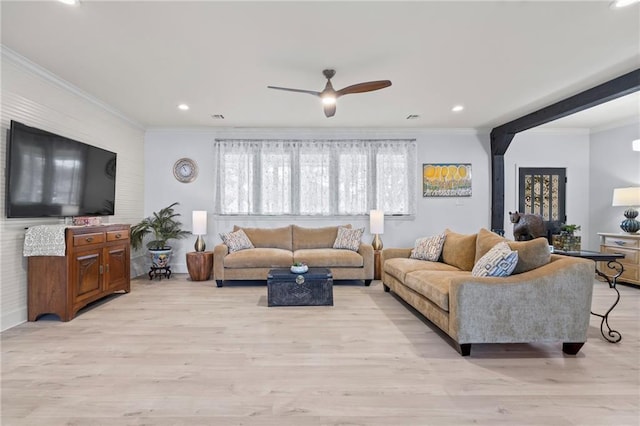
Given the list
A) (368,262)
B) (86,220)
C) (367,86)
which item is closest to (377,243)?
(368,262)

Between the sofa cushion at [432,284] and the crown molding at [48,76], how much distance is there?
458 cm

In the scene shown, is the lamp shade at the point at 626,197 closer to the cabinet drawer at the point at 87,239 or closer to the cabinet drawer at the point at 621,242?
the cabinet drawer at the point at 621,242

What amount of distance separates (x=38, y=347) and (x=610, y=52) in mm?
5846

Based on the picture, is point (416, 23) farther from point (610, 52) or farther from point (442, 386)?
point (442, 386)

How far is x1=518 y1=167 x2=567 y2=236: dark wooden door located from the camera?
18.9 ft

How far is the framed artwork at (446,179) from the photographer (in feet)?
18.9

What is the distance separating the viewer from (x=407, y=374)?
214cm

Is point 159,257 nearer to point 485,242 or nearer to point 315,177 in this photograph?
point 315,177

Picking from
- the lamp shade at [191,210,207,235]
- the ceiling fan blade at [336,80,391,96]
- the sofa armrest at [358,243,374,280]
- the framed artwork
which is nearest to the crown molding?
the lamp shade at [191,210,207,235]

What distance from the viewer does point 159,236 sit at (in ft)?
16.9

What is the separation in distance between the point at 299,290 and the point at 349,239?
1647mm

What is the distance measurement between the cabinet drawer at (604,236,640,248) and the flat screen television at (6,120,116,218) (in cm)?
771

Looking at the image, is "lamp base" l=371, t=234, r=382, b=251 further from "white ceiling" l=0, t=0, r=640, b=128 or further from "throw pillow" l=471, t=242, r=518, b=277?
"throw pillow" l=471, t=242, r=518, b=277

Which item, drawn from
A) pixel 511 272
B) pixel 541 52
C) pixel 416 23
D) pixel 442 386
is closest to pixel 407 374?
pixel 442 386
